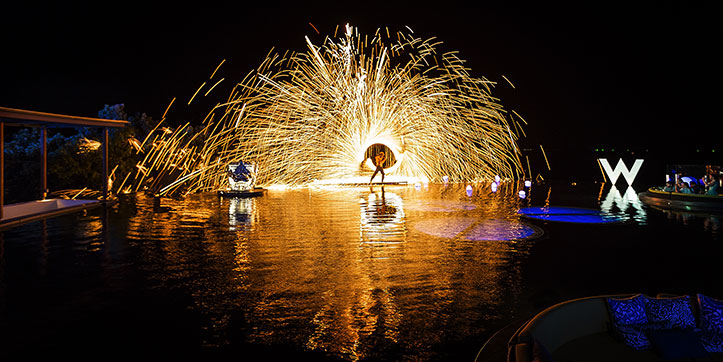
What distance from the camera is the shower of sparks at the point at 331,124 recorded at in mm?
23969

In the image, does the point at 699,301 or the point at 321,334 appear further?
the point at 321,334

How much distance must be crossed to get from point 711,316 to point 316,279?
178 inches

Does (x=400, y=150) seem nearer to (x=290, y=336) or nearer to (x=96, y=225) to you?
(x=96, y=225)

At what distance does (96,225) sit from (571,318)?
1173cm

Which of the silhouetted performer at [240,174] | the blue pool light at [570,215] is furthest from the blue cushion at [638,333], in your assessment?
the silhouetted performer at [240,174]

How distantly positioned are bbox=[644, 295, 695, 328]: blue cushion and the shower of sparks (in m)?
19.5

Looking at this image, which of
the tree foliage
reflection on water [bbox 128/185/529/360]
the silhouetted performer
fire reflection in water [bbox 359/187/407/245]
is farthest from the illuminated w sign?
the tree foliage

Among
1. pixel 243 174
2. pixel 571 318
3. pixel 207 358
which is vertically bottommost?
pixel 207 358

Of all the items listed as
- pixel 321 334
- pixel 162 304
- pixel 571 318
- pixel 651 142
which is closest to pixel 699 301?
pixel 571 318

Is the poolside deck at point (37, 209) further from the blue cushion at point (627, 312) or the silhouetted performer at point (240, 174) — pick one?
the blue cushion at point (627, 312)

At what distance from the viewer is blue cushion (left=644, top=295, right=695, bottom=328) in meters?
4.16

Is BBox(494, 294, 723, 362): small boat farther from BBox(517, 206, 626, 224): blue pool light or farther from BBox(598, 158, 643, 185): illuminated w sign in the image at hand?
BBox(598, 158, 643, 185): illuminated w sign

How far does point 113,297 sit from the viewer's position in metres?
6.02

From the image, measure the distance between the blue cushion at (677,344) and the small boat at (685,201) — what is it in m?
14.5
